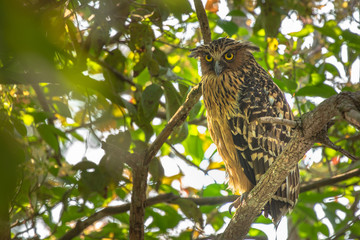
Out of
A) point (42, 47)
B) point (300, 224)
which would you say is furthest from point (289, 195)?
point (42, 47)

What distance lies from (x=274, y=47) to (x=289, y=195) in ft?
4.57

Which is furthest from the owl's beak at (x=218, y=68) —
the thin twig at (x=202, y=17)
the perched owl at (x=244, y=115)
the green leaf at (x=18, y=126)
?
the green leaf at (x=18, y=126)

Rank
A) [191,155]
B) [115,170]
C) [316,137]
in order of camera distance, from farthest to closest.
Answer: [191,155] < [115,170] < [316,137]

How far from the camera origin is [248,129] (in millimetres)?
3086

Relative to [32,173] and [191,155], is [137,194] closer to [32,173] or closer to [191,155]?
[32,173]

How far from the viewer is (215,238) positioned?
2.64m

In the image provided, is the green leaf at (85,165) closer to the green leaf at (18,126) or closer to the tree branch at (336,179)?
the green leaf at (18,126)

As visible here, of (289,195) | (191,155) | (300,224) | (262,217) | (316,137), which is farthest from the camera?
(300,224)

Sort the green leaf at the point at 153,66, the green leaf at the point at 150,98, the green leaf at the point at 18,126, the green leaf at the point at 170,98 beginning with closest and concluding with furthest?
the green leaf at the point at 18,126, the green leaf at the point at 150,98, the green leaf at the point at 153,66, the green leaf at the point at 170,98

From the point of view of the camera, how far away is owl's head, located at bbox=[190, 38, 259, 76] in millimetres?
3351

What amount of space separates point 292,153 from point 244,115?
1115 mm

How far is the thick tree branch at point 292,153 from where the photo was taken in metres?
1.56

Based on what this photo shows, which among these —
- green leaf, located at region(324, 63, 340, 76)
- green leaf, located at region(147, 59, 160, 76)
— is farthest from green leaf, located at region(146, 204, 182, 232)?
green leaf, located at region(324, 63, 340, 76)

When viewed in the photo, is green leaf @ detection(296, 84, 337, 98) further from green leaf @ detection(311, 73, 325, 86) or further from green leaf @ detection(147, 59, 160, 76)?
green leaf @ detection(147, 59, 160, 76)
